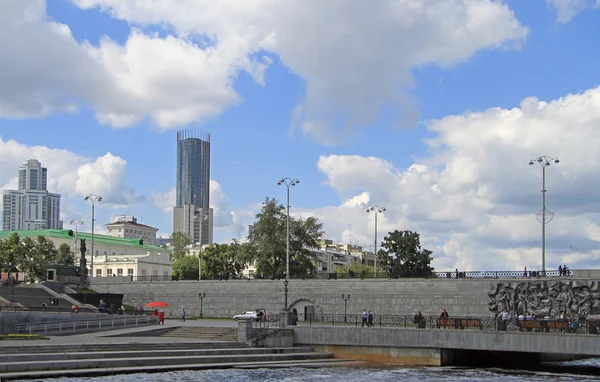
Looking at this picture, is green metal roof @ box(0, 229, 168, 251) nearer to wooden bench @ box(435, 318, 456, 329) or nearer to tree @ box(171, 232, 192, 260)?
tree @ box(171, 232, 192, 260)

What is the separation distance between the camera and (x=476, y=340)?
50.1 m

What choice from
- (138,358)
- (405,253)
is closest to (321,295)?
(405,253)

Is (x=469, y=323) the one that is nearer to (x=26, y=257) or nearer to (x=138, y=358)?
(x=138, y=358)

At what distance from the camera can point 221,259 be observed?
110 meters

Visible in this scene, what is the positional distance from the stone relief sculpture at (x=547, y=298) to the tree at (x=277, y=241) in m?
30.2

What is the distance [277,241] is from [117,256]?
5375 cm

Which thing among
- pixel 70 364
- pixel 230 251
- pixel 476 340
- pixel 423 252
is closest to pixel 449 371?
pixel 476 340

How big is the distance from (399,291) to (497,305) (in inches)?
346

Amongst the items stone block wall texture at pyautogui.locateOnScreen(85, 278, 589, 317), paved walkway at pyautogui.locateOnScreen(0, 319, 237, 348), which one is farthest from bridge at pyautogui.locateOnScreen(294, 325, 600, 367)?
stone block wall texture at pyautogui.locateOnScreen(85, 278, 589, 317)

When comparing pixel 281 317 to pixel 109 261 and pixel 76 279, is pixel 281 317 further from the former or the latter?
pixel 109 261

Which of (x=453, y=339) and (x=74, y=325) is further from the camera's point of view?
(x=74, y=325)

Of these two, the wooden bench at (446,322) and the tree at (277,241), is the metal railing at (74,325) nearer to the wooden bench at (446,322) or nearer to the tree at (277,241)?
the wooden bench at (446,322)

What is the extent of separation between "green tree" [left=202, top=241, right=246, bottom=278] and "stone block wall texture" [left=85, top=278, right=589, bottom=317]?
75.1 feet

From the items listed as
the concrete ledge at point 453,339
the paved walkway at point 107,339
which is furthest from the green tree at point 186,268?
the concrete ledge at point 453,339
